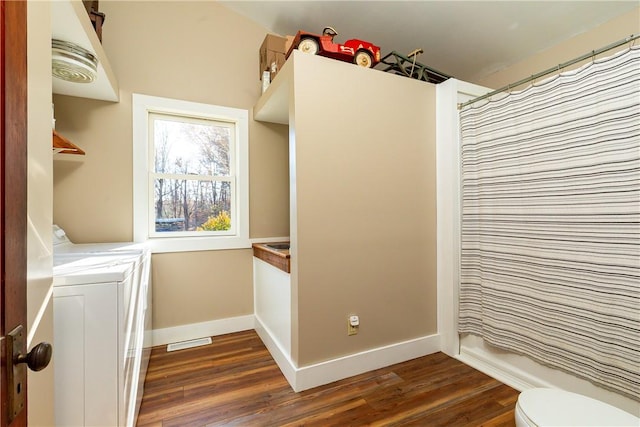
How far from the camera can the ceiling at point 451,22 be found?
90.1 inches

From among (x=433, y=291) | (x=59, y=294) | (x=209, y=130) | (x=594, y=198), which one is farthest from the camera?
(x=209, y=130)

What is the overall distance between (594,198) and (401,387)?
5.24ft

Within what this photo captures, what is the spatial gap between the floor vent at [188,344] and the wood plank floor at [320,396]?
16 cm

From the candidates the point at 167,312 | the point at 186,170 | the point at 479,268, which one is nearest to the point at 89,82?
the point at 186,170

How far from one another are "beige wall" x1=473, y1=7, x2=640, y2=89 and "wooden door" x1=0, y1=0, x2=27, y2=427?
11.8 ft

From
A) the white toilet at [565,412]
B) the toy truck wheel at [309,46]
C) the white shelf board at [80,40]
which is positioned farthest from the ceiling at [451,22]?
the white toilet at [565,412]

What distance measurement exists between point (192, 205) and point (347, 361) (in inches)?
76.3

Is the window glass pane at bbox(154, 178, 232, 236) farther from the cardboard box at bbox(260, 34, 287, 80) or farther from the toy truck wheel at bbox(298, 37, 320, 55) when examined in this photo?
the toy truck wheel at bbox(298, 37, 320, 55)

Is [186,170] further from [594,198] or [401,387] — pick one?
[594,198]

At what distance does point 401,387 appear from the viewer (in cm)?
180

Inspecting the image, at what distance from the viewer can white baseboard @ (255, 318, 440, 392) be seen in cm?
179

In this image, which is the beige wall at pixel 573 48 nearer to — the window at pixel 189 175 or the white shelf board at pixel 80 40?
the window at pixel 189 175

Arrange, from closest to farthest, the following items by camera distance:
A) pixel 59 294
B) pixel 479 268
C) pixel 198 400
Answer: pixel 59 294, pixel 198 400, pixel 479 268

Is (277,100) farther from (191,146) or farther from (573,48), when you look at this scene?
(573,48)
